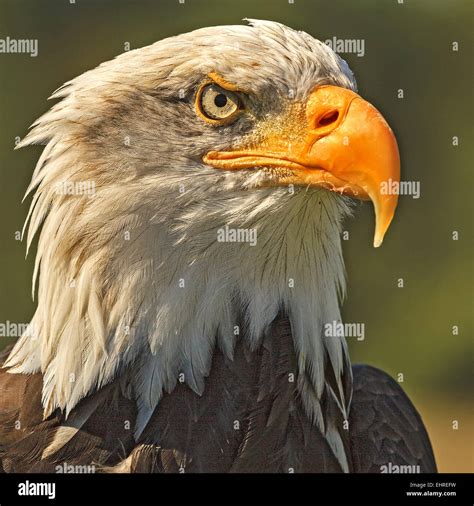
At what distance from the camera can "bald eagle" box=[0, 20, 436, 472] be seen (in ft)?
9.60

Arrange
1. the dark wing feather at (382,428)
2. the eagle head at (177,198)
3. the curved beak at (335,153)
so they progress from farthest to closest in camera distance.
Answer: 1. the dark wing feather at (382,428)
2. the eagle head at (177,198)
3. the curved beak at (335,153)

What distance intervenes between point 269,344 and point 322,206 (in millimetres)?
494

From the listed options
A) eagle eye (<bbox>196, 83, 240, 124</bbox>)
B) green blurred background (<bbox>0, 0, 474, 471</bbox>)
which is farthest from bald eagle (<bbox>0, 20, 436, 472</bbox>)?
green blurred background (<bbox>0, 0, 474, 471</bbox>)

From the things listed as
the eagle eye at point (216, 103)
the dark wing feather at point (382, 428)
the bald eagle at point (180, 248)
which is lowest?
the dark wing feather at point (382, 428)

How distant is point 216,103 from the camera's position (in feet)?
9.59

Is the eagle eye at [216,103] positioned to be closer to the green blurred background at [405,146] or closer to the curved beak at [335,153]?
the curved beak at [335,153]

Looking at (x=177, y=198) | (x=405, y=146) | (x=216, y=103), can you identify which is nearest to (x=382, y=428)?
(x=177, y=198)

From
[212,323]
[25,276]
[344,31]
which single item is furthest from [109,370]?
[344,31]

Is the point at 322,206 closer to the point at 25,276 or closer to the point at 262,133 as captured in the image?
the point at 262,133

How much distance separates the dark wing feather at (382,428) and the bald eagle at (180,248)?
41 cm

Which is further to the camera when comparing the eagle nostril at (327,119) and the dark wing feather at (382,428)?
the dark wing feather at (382,428)

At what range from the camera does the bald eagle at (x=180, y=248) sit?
2.93m

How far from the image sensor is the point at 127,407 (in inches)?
117

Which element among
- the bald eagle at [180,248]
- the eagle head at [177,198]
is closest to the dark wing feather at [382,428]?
the bald eagle at [180,248]
